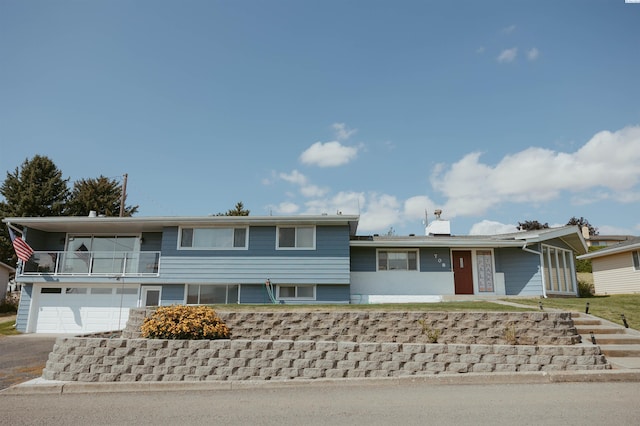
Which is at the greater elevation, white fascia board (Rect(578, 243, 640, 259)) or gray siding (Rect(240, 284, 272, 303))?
white fascia board (Rect(578, 243, 640, 259))

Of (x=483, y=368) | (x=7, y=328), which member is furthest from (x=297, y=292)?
(x=7, y=328)

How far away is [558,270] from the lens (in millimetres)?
19391

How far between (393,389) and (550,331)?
3961 mm

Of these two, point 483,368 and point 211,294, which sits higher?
point 211,294

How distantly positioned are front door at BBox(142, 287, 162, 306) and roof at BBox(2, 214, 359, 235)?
9.02 ft

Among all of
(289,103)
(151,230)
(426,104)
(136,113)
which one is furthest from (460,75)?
(151,230)

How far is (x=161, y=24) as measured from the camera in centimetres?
1277

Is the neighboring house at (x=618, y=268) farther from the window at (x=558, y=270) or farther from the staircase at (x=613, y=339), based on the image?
the staircase at (x=613, y=339)

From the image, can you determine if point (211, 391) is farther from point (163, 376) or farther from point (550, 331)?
point (550, 331)

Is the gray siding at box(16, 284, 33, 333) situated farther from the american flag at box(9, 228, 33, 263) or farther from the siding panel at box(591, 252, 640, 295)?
the siding panel at box(591, 252, 640, 295)

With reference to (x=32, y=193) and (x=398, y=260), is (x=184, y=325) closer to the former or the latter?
(x=398, y=260)

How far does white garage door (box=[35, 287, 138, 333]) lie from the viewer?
18.3 meters

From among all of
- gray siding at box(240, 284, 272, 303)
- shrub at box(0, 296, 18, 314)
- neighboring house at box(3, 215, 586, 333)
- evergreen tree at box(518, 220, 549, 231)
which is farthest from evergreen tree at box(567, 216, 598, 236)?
shrub at box(0, 296, 18, 314)

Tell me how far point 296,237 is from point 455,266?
7062mm
